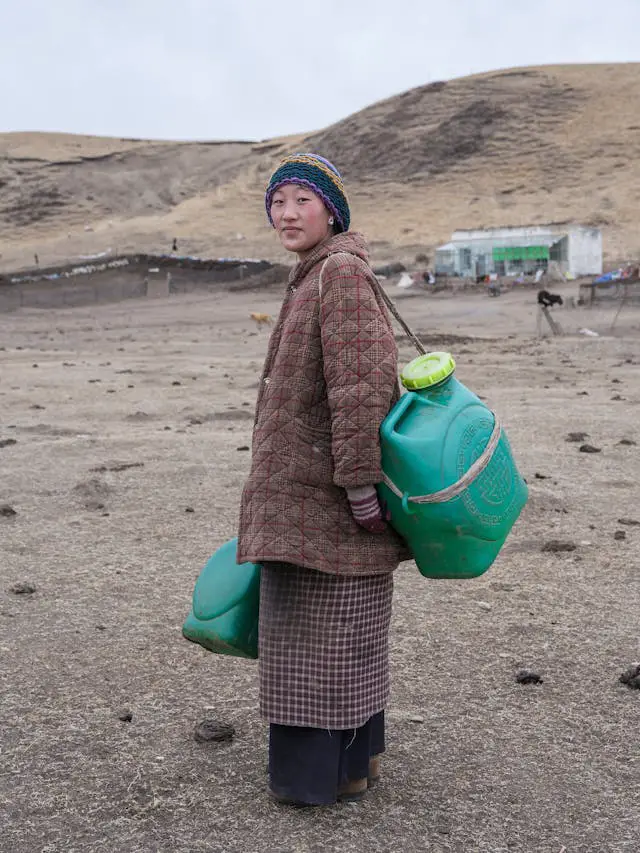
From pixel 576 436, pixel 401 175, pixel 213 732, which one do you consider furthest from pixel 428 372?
pixel 401 175

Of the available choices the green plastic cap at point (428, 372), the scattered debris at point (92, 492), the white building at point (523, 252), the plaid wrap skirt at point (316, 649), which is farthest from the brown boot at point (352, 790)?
the white building at point (523, 252)

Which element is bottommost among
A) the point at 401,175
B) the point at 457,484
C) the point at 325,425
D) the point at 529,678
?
the point at 529,678

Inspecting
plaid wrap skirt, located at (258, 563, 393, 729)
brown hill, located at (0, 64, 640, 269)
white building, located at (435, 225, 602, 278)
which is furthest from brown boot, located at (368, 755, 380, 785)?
brown hill, located at (0, 64, 640, 269)

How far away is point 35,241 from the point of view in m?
65.3

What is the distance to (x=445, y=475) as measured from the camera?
8.08 ft

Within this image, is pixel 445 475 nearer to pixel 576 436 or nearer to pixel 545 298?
pixel 576 436

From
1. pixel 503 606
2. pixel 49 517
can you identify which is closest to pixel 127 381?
pixel 49 517

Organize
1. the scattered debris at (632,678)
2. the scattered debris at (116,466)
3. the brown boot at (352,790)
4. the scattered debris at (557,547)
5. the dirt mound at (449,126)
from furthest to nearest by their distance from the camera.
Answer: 1. the dirt mound at (449,126)
2. the scattered debris at (116,466)
3. the scattered debris at (557,547)
4. the scattered debris at (632,678)
5. the brown boot at (352,790)

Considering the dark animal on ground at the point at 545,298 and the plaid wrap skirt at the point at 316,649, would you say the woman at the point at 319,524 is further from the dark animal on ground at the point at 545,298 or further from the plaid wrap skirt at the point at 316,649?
the dark animal on ground at the point at 545,298

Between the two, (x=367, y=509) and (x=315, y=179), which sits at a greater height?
(x=315, y=179)

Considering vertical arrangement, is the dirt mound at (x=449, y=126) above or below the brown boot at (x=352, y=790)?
above

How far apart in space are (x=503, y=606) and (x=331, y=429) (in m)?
1.99

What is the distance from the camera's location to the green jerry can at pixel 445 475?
2.47 meters

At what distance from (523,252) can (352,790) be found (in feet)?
128
